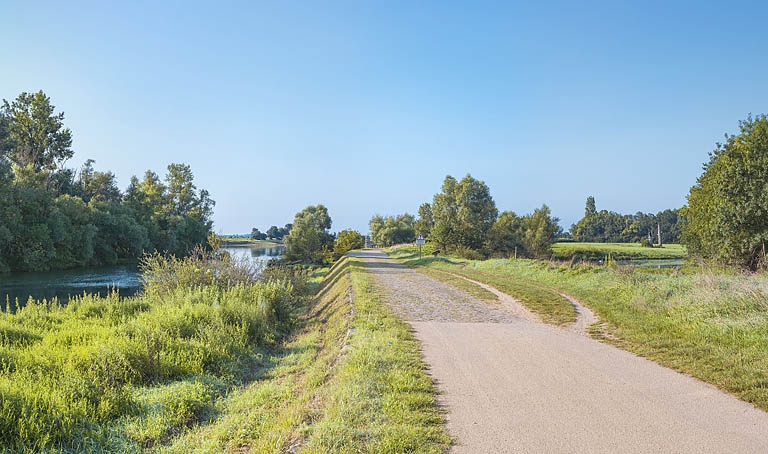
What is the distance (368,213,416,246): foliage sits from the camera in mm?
91438

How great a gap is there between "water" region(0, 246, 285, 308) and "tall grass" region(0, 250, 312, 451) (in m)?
11.6

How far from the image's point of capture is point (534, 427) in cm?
436

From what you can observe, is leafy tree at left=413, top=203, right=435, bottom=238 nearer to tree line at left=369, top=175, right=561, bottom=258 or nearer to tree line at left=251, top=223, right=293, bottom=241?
tree line at left=369, top=175, right=561, bottom=258

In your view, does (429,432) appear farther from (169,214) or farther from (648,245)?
(648,245)

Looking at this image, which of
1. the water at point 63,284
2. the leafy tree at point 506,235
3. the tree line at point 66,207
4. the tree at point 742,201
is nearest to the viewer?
the tree at point 742,201

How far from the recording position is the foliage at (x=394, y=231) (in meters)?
91.4

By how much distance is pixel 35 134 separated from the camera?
5772 centimetres

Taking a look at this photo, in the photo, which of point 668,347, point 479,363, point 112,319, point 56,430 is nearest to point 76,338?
point 112,319

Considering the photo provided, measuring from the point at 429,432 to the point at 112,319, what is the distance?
1020 centimetres

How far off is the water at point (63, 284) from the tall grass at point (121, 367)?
38.0ft

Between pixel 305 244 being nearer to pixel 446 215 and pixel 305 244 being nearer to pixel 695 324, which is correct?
pixel 446 215

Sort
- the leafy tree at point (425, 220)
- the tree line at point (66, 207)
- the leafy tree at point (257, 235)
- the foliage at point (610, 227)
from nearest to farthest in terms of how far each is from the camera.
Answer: the tree line at point (66, 207) < the leafy tree at point (425, 220) < the foliage at point (610, 227) < the leafy tree at point (257, 235)

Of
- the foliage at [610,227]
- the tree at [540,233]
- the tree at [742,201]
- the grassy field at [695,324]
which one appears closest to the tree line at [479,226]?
the tree at [540,233]

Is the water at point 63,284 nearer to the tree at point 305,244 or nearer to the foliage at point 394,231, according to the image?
the tree at point 305,244
